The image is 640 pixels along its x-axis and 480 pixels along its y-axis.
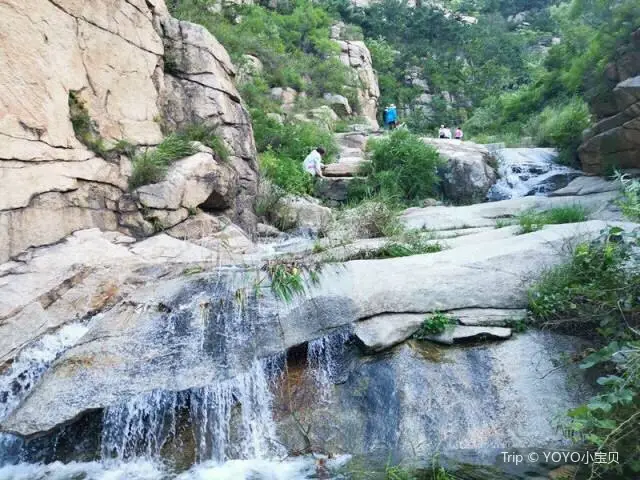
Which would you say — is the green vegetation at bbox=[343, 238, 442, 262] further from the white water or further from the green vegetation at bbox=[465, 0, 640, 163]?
the green vegetation at bbox=[465, 0, 640, 163]

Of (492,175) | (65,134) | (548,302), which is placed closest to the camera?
(548,302)

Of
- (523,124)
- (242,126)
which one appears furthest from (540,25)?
(242,126)

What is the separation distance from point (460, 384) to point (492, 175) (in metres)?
10.9

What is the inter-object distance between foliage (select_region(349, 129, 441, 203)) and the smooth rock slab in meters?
8.00

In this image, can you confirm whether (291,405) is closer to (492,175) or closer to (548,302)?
(548,302)

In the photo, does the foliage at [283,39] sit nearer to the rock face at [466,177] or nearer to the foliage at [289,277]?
the rock face at [466,177]

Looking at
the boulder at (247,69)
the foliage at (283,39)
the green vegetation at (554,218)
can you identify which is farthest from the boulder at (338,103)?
the green vegetation at (554,218)

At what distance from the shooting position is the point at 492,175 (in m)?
14.5

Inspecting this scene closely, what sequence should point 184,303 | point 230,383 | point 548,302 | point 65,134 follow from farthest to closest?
1. point 65,134
2. point 184,303
3. point 548,302
4. point 230,383

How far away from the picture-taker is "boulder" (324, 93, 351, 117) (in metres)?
21.5

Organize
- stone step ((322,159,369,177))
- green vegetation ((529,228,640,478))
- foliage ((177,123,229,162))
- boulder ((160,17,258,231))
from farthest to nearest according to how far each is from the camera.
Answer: stone step ((322,159,369,177))
boulder ((160,17,258,231))
foliage ((177,123,229,162))
green vegetation ((529,228,640,478))

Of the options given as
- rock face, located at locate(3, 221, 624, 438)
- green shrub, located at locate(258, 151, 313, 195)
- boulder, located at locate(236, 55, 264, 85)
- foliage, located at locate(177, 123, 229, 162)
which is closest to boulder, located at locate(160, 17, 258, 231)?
foliage, located at locate(177, 123, 229, 162)

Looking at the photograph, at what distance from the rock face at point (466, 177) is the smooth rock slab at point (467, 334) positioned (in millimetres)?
9260

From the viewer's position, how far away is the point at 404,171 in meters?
13.3
